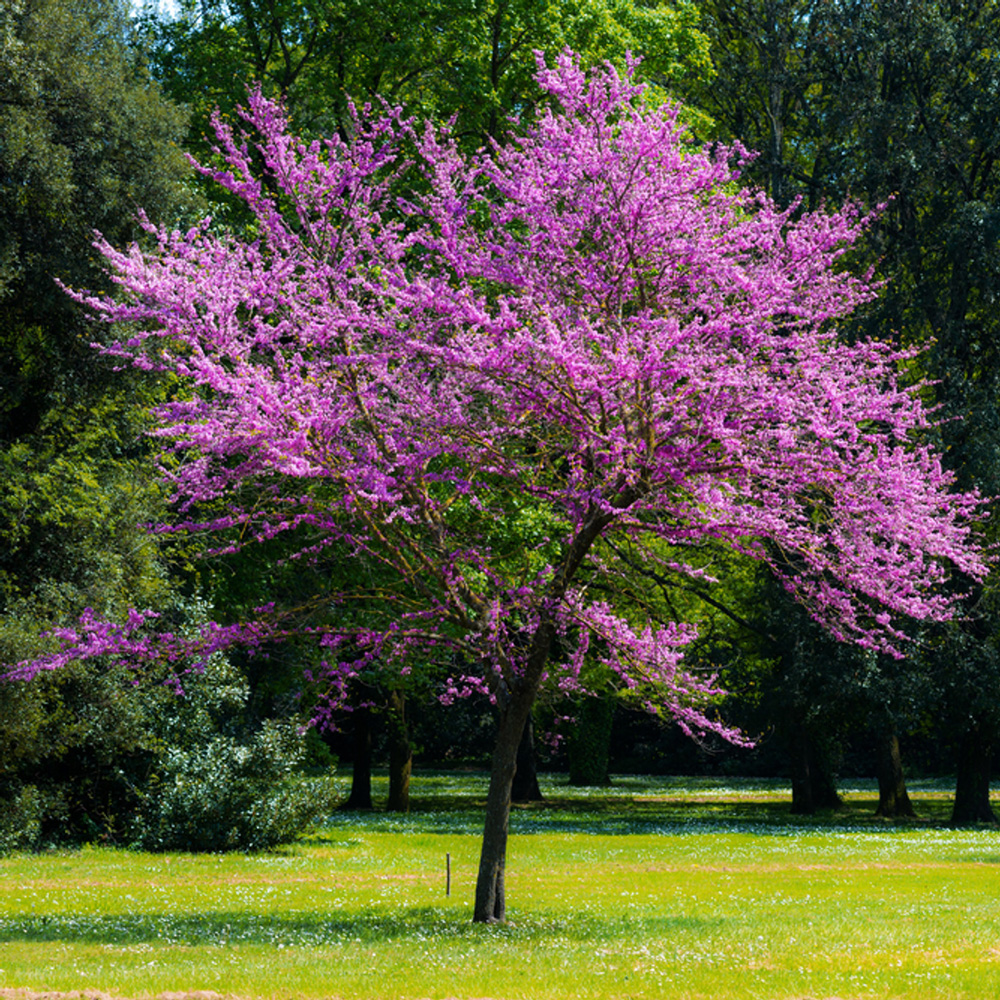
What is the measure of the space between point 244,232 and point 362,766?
1841 centimetres

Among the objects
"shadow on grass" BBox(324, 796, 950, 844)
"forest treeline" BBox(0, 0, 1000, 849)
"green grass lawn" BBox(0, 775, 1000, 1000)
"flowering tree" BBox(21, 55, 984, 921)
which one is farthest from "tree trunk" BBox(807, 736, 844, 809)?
"flowering tree" BBox(21, 55, 984, 921)

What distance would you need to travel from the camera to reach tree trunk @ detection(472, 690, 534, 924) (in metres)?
13.0

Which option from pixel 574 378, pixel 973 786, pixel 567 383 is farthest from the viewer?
pixel 973 786

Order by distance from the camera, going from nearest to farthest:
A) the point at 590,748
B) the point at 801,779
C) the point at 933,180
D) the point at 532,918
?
1. the point at 532,918
2. the point at 933,180
3. the point at 801,779
4. the point at 590,748

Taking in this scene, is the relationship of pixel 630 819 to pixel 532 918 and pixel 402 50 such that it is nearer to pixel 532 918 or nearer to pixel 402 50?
pixel 532 918

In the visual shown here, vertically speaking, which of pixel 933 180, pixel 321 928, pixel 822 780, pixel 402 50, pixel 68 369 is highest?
pixel 402 50

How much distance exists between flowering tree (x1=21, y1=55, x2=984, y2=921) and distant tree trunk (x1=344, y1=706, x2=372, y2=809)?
22.9 meters

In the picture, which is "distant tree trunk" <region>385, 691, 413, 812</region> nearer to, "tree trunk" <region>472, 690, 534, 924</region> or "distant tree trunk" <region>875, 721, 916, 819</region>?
"distant tree trunk" <region>875, 721, 916, 819</region>

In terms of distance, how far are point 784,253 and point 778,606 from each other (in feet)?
62.0

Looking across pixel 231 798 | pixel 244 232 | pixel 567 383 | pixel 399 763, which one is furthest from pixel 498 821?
pixel 399 763

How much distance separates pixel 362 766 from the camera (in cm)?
3569

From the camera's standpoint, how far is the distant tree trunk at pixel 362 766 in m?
35.6

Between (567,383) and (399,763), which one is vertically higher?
(567,383)

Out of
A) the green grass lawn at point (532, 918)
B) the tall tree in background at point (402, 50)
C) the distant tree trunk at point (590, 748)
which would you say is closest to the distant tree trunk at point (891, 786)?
the green grass lawn at point (532, 918)
